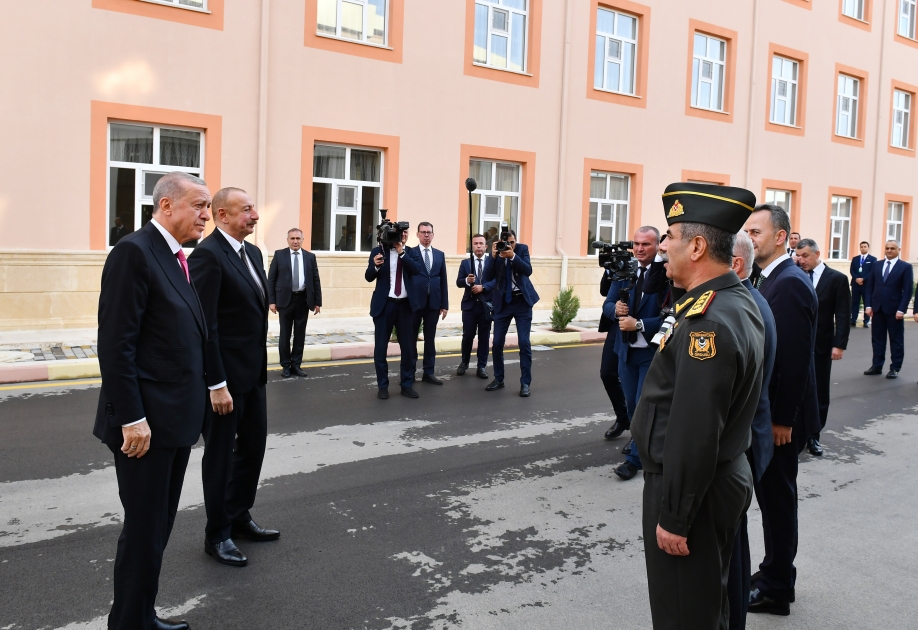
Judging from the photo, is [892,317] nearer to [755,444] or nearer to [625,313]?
[625,313]

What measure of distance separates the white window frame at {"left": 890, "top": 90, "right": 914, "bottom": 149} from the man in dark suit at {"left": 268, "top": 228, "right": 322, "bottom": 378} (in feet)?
77.9

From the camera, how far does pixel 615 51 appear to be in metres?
19.6

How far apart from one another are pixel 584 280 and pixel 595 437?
11.8 metres

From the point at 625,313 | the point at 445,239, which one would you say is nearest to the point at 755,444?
the point at 625,313

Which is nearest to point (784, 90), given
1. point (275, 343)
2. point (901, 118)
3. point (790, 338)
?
point (901, 118)

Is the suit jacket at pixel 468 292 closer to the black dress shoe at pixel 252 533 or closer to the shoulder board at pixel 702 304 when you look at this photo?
the black dress shoe at pixel 252 533

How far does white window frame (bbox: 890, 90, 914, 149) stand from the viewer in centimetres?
2744

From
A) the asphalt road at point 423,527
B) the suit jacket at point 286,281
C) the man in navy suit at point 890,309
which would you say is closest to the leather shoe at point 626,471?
the asphalt road at point 423,527

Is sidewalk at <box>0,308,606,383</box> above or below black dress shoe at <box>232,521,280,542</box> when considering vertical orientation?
above

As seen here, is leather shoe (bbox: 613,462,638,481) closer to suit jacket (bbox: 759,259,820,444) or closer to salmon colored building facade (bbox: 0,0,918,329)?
suit jacket (bbox: 759,259,820,444)

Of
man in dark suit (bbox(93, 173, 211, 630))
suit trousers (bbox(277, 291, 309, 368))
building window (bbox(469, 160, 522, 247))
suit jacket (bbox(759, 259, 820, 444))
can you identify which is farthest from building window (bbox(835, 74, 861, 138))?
man in dark suit (bbox(93, 173, 211, 630))

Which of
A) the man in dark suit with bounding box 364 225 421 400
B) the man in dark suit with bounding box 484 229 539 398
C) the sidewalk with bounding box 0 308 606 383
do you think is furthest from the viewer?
the man in dark suit with bounding box 484 229 539 398

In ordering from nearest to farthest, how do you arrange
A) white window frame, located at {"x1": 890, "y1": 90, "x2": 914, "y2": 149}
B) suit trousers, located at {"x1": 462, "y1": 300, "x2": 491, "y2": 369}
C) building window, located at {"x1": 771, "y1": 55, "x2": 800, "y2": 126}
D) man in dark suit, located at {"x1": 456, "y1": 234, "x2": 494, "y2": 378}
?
man in dark suit, located at {"x1": 456, "y1": 234, "x2": 494, "y2": 378} < suit trousers, located at {"x1": 462, "y1": 300, "x2": 491, "y2": 369} < building window, located at {"x1": 771, "y1": 55, "x2": 800, "y2": 126} < white window frame, located at {"x1": 890, "y1": 90, "x2": 914, "y2": 149}

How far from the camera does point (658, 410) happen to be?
9.25 feet
